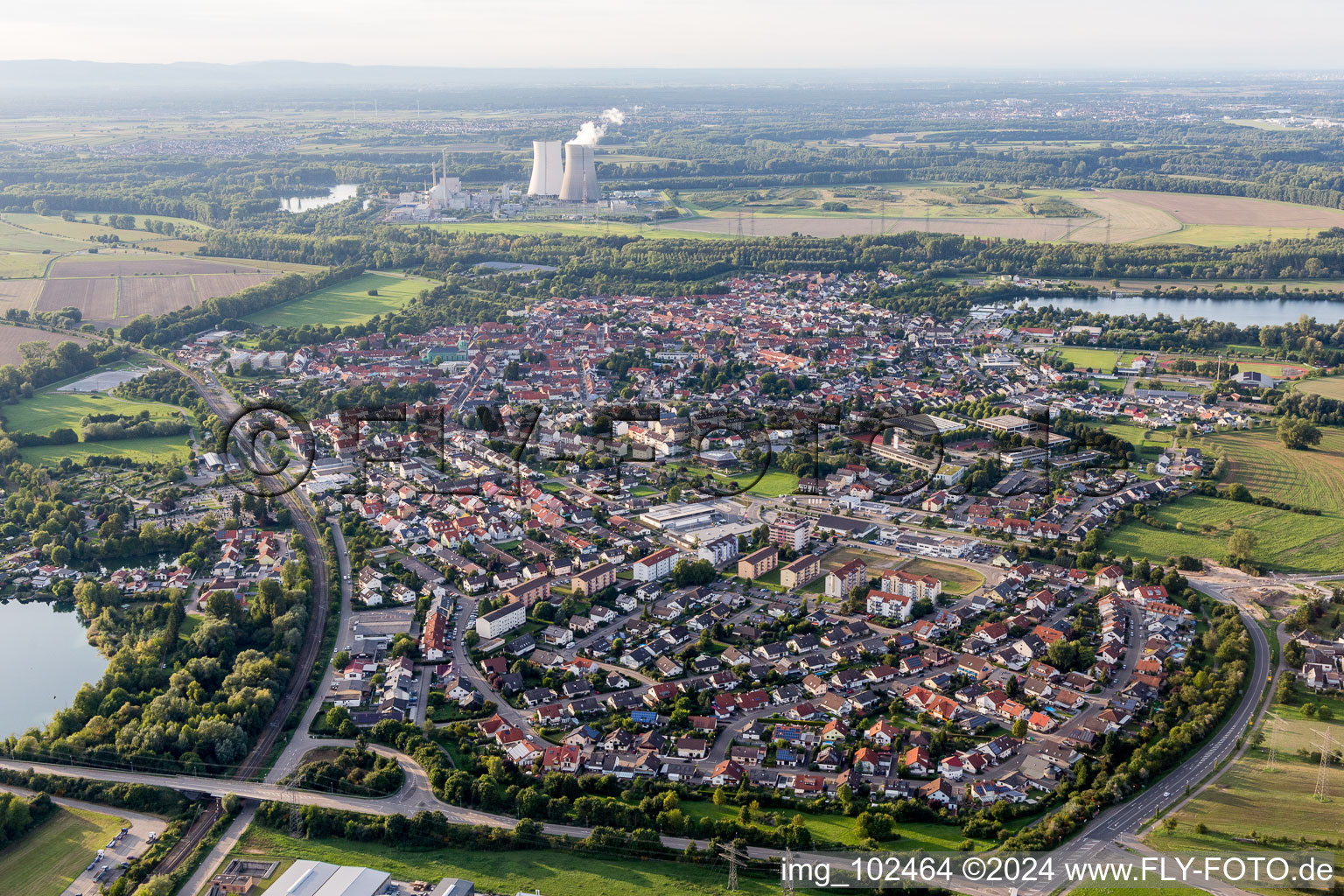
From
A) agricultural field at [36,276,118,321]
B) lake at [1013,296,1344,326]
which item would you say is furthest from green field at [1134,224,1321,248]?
agricultural field at [36,276,118,321]

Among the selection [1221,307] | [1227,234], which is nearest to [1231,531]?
[1221,307]

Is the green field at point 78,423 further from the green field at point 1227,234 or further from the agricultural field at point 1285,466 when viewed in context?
the green field at point 1227,234

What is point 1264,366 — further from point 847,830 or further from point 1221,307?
point 847,830

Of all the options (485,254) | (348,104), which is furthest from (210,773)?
(348,104)

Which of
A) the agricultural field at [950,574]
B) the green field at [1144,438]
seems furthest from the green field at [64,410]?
the green field at [1144,438]

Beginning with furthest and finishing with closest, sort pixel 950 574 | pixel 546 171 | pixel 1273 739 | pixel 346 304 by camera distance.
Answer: pixel 546 171, pixel 346 304, pixel 950 574, pixel 1273 739

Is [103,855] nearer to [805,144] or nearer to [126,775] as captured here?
[126,775]
